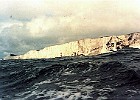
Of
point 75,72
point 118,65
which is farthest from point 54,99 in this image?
point 118,65

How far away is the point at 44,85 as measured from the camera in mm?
26234

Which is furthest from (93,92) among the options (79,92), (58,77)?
A: (58,77)

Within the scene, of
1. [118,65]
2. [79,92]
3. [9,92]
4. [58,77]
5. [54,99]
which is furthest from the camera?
[118,65]

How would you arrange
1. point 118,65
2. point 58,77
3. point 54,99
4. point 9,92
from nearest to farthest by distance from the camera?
point 54,99 → point 9,92 → point 58,77 → point 118,65

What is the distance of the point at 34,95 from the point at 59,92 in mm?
1799

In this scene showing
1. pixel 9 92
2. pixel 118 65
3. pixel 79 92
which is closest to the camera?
pixel 79 92

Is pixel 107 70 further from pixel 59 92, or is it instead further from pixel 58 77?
pixel 59 92

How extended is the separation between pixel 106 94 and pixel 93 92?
141 centimetres

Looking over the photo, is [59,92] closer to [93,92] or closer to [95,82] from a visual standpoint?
[93,92]

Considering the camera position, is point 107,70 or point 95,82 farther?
point 107,70

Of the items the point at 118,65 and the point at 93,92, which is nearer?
the point at 93,92

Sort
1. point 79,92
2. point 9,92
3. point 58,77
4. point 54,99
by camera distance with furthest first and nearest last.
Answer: point 58,77, point 9,92, point 79,92, point 54,99

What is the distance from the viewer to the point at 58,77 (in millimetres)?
29781

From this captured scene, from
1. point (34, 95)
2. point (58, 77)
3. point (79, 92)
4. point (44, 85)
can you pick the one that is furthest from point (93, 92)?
point (58, 77)
